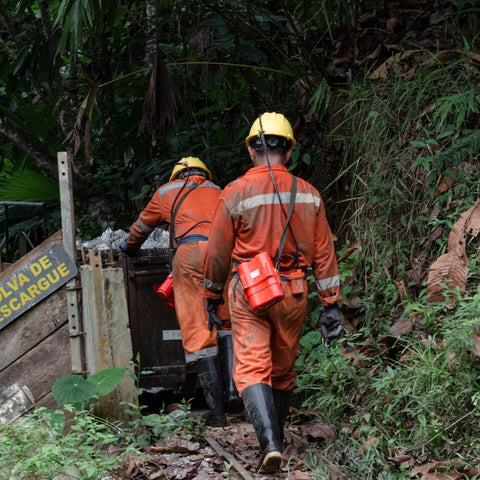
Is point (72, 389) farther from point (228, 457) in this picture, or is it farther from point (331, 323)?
point (331, 323)

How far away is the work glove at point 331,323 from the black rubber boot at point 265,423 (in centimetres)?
58

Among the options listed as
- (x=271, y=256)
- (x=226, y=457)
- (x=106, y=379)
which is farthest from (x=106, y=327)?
(x=271, y=256)

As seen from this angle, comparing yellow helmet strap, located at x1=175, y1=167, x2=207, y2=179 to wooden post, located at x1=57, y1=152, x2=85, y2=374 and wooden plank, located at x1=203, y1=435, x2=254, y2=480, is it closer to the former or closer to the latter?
wooden post, located at x1=57, y1=152, x2=85, y2=374

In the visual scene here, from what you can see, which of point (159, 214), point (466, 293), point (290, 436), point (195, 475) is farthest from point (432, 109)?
point (195, 475)

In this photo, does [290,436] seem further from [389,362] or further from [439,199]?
[439,199]

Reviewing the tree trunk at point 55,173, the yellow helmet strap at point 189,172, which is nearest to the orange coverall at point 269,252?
the yellow helmet strap at point 189,172

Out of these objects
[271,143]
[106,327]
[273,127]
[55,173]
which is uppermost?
[273,127]

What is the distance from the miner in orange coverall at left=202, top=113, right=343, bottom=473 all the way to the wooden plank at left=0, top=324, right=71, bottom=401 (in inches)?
52.0

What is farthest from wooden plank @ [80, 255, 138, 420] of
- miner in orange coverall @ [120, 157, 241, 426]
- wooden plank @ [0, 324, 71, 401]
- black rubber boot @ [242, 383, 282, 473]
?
black rubber boot @ [242, 383, 282, 473]

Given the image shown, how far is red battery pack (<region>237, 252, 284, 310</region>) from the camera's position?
4250 mm

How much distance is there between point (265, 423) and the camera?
4172mm

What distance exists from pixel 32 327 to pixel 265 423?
2063 millimetres

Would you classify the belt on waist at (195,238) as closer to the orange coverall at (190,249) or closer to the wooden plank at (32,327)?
the orange coverall at (190,249)

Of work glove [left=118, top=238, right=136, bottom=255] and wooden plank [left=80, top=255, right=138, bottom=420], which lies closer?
wooden plank [left=80, top=255, right=138, bottom=420]
